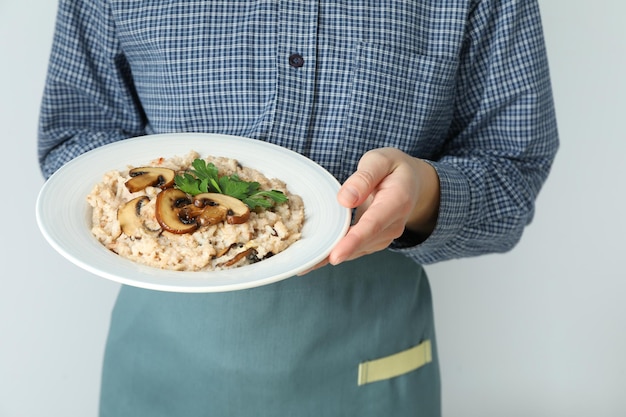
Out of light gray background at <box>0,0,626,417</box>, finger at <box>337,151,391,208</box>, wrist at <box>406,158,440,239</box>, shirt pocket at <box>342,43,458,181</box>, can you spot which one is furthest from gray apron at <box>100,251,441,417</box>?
light gray background at <box>0,0,626,417</box>

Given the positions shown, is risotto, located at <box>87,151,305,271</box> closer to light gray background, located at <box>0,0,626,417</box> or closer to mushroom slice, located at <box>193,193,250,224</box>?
mushroom slice, located at <box>193,193,250,224</box>

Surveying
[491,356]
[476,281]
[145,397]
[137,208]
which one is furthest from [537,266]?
[137,208]

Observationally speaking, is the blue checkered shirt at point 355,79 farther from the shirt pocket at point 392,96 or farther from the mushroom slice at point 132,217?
the mushroom slice at point 132,217

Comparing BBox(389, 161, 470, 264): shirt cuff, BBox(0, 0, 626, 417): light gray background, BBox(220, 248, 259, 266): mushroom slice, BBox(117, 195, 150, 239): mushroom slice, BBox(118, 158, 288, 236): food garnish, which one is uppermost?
BBox(118, 158, 288, 236): food garnish

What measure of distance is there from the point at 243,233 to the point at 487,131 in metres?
0.50

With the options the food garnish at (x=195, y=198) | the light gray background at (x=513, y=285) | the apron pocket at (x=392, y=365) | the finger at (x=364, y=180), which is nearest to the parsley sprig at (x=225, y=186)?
the food garnish at (x=195, y=198)

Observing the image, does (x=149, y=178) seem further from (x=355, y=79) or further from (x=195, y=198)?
Answer: (x=355, y=79)

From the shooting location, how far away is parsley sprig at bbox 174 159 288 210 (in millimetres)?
929

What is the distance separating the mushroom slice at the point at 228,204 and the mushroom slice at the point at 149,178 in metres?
0.05

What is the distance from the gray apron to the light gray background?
0.48m

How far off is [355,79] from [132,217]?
1.30 feet

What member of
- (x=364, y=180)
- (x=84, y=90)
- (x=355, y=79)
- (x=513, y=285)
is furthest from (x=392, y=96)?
(x=513, y=285)

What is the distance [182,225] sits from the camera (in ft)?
2.92

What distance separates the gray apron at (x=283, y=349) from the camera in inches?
45.5
